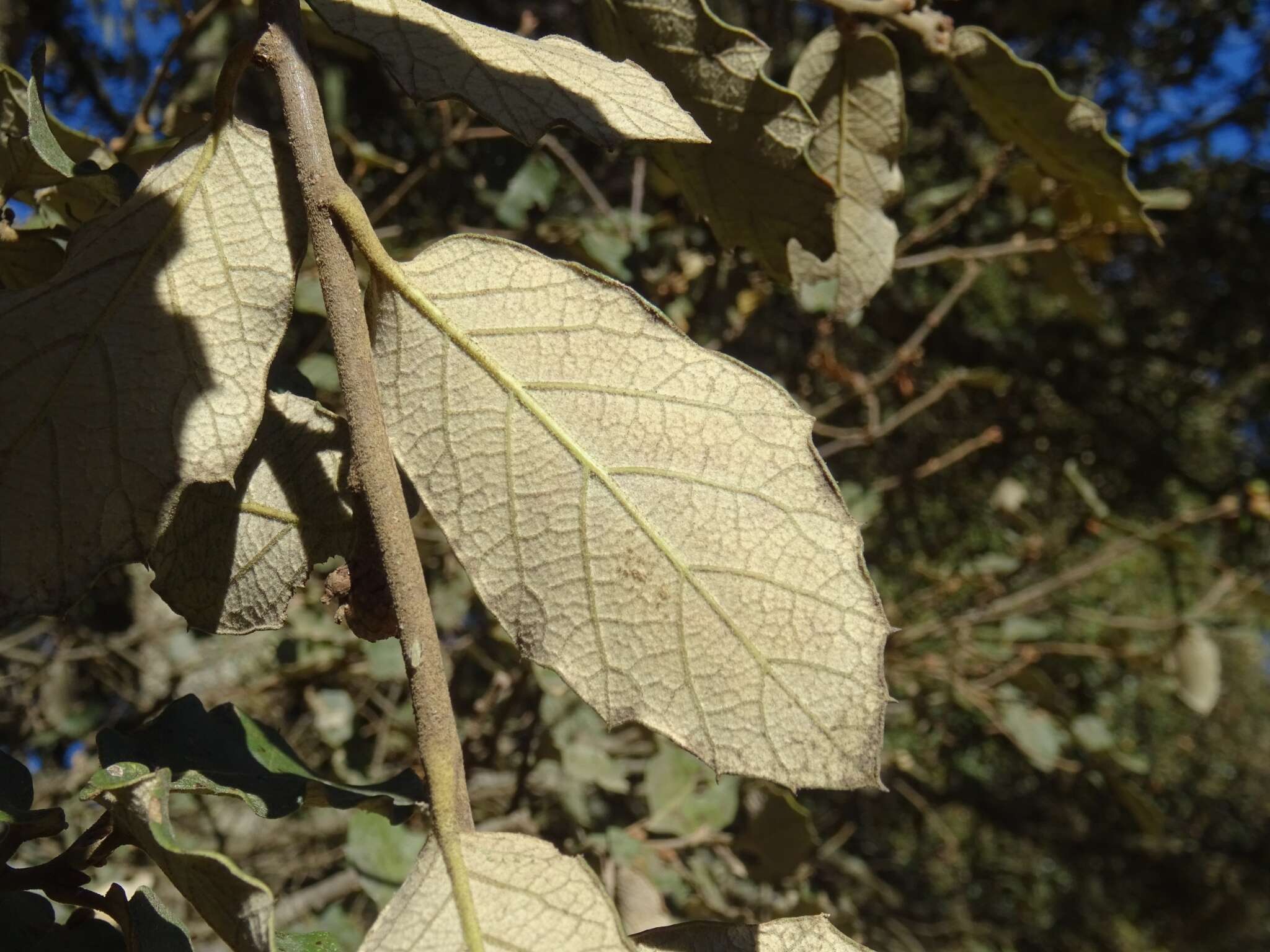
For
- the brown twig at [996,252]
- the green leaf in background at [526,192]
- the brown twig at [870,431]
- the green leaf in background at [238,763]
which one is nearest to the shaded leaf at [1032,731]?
the brown twig at [870,431]

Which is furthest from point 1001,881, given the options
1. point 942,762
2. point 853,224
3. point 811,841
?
point 853,224

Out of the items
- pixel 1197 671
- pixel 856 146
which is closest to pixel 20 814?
pixel 856 146

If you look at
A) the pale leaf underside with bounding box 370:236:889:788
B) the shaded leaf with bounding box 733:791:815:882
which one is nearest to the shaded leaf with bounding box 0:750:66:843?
the pale leaf underside with bounding box 370:236:889:788

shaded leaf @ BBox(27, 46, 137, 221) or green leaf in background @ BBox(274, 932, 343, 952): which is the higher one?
shaded leaf @ BBox(27, 46, 137, 221)

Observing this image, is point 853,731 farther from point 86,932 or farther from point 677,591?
point 86,932

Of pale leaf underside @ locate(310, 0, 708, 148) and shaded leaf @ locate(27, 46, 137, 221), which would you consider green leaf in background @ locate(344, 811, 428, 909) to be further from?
pale leaf underside @ locate(310, 0, 708, 148)

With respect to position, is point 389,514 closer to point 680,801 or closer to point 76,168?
point 76,168
